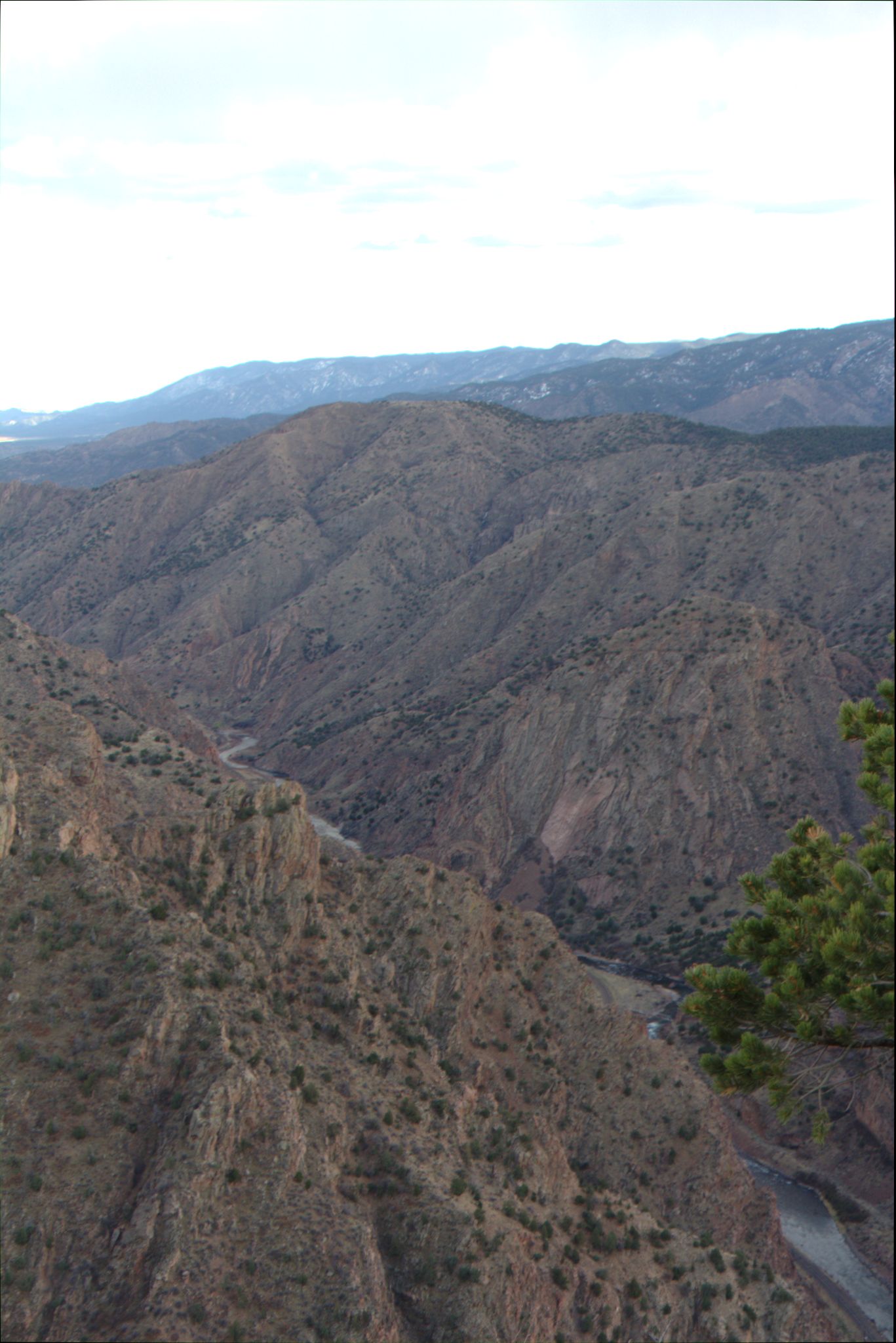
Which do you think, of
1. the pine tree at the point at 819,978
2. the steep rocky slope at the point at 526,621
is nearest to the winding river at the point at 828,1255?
the steep rocky slope at the point at 526,621

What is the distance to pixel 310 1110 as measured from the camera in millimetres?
28688

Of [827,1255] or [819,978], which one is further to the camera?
[827,1255]

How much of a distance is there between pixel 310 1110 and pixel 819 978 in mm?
18569

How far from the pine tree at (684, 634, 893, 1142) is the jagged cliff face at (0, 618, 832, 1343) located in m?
14.8

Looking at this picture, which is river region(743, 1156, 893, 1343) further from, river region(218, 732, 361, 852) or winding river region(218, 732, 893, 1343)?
river region(218, 732, 361, 852)

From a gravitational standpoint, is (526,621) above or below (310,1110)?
below

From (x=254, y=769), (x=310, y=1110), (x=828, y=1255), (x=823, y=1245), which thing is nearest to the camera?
(x=310, y=1110)

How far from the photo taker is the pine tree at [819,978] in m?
13.1

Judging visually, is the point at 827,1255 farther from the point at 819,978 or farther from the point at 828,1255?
the point at 819,978

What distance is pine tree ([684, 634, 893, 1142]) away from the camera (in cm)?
1309

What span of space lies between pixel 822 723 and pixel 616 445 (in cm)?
8279

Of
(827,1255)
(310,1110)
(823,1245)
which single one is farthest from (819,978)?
(823,1245)

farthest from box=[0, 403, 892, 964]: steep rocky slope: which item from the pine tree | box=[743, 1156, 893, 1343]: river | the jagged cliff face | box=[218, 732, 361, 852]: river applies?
the pine tree

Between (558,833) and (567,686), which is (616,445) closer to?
(567,686)
